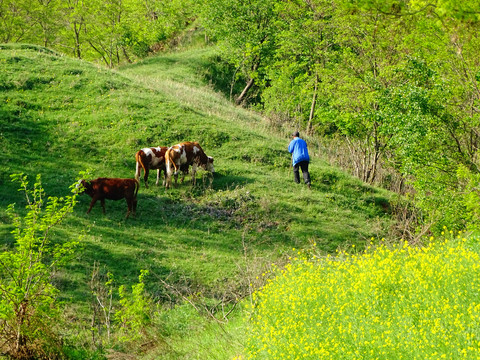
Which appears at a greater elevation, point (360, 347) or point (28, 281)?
point (360, 347)

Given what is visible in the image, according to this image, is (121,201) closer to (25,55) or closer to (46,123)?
(46,123)

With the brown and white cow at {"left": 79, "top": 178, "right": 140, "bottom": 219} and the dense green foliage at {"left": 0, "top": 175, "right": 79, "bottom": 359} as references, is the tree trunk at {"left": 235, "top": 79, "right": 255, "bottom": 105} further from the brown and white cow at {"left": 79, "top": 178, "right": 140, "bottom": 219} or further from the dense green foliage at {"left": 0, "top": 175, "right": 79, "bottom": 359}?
the dense green foliage at {"left": 0, "top": 175, "right": 79, "bottom": 359}

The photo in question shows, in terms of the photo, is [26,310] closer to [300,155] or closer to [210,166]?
[210,166]

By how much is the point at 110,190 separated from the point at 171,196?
2.54 meters

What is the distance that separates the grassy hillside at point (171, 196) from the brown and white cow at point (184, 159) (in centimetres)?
59

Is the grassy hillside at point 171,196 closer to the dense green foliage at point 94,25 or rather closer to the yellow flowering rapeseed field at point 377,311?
the yellow flowering rapeseed field at point 377,311

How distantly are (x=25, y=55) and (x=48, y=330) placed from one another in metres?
22.3

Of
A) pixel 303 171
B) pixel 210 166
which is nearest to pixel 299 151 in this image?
pixel 303 171

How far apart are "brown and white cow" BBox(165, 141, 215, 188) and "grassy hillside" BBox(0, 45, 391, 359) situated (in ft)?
1.93

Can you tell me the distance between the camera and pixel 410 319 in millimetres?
6617

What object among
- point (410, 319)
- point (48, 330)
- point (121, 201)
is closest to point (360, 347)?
point (410, 319)

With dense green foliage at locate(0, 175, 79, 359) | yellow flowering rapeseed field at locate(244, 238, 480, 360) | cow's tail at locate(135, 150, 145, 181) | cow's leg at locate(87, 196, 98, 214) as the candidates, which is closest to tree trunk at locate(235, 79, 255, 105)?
cow's tail at locate(135, 150, 145, 181)

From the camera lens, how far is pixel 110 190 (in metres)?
16.0

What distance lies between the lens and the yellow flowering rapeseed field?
5953 millimetres
